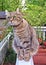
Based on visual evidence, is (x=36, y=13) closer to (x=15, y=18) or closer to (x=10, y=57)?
(x=10, y=57)

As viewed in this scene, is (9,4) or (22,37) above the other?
(22,37)

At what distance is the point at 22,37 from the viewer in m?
2.39

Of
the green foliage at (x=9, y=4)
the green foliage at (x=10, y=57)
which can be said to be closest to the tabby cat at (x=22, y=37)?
the green foliage at (x=10, y=57)

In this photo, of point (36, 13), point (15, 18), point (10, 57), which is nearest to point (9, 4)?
point (36, 13)

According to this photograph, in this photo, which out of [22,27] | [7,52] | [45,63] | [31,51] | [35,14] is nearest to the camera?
[22,27]

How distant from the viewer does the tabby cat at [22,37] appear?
235 cm

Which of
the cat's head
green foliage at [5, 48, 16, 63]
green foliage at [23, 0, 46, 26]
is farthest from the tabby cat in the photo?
green foliage at [23, 0, 46, 26]

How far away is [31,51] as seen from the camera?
256 cm

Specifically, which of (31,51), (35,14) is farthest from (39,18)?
(31,51)

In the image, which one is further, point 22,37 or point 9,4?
point 9,4

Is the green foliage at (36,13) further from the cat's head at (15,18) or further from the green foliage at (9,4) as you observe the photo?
the cat's head at (15,18)

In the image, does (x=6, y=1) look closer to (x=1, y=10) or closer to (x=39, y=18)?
(x=1, y=10)

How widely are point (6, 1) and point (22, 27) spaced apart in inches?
121

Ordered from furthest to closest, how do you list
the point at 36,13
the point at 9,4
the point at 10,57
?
the point at 9,4
the point at 36,13
the point at 10,57
